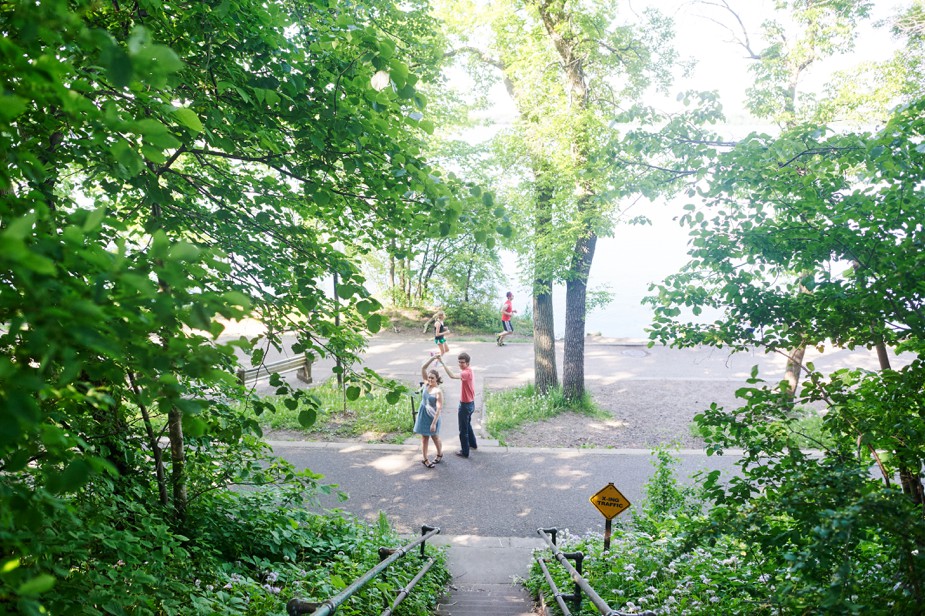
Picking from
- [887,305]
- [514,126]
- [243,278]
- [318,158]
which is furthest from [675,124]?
[514,126]

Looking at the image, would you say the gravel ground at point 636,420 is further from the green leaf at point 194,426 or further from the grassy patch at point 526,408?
the green leaf at point 194,426

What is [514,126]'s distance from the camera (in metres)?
11.2

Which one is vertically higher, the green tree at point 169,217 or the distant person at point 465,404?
the green tree at point 169,217

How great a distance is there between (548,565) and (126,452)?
160 inches

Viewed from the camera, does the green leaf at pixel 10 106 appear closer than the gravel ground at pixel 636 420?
Yes

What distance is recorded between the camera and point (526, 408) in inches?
458

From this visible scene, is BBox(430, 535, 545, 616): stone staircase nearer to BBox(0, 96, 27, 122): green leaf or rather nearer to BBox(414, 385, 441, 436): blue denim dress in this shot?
BBox(414, 385, 441, 436): blue denim dress

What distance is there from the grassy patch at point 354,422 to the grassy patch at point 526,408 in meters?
1.82

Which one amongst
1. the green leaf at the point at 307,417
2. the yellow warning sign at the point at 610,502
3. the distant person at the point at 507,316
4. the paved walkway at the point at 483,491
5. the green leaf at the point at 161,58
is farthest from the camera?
the distant person at the point at 507,316

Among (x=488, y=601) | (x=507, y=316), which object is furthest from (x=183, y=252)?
(x=507, y=316)

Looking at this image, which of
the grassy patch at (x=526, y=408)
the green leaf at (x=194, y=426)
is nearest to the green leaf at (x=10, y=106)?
the green leaf at (x=194, y=426)

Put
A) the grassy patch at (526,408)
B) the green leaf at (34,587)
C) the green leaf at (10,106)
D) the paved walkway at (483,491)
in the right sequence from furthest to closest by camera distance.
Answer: the grassy patch at (526,408) < the paved walkway at (483,491) < the green leaf at (10,106) < the green leaf at (34,587)

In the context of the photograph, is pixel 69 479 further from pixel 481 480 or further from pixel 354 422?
pixel 354 422

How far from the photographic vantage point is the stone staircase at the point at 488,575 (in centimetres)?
510
